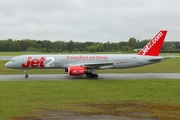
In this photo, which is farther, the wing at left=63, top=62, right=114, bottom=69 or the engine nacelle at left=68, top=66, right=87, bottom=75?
the wing at left=63, top=62, right=114, bottom=69

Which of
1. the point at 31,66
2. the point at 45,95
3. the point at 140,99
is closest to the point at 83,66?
the point at 31,66

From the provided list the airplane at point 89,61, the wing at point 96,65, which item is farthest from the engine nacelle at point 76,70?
the wing at point 96,65

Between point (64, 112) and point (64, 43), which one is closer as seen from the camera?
point (64, 112)

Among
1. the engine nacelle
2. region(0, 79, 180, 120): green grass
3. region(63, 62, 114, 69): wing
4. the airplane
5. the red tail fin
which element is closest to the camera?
region(0, 79, 180, 120): green grass

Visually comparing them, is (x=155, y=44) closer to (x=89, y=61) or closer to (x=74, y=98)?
(x=89, y=61)

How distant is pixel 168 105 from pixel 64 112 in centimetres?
583

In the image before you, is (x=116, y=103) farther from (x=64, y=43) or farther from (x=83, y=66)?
(x=64, y=43)

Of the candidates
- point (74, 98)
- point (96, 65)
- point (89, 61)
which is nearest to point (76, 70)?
point (96, 65)

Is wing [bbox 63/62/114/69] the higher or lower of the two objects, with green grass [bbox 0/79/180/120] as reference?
higher

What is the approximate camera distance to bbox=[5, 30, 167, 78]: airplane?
100ft

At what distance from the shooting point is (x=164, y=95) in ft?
58.6

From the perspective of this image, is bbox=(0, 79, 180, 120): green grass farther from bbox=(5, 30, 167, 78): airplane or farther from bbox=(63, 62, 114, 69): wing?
bbox=(5, 30, 167, 78): airplane

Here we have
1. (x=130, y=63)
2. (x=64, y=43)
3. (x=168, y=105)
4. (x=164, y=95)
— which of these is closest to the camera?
(x=168, y=105)

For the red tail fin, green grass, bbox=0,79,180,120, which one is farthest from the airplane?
green grass, bbox=0,79,180,120
